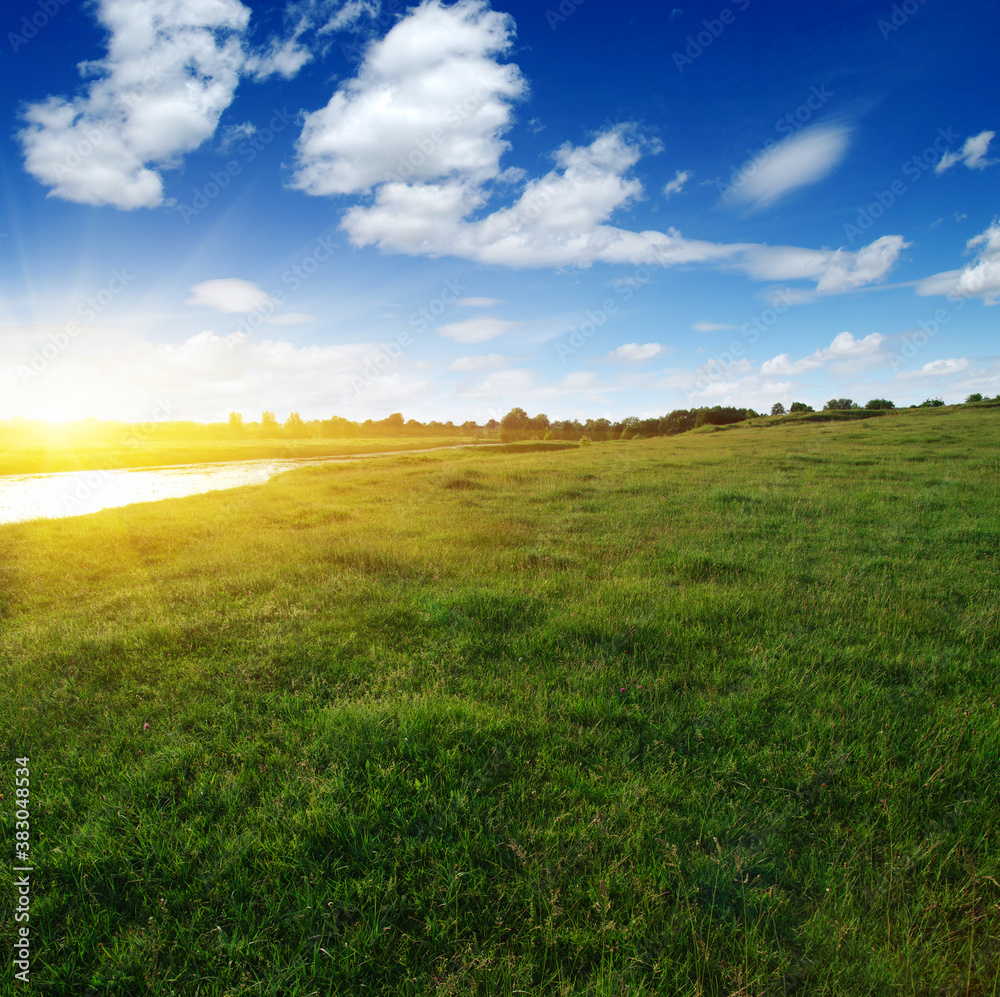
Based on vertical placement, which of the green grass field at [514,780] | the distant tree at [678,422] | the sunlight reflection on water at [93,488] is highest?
the distant tree at [678,422]

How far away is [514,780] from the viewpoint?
3.49 meters

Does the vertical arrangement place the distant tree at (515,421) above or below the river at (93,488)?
above

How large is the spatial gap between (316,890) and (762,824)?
9.29ft

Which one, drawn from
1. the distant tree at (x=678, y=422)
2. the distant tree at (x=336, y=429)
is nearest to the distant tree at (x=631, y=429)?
the distant tree at (x=678, y=422)

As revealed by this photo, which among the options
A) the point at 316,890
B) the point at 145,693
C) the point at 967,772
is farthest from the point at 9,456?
the point at 967,772

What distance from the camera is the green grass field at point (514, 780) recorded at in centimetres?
245

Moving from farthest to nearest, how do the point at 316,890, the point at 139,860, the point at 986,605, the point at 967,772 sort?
1. the point at 986,605
2. the point at 967,772
3. the point at 139,860
4. the point at 316,890

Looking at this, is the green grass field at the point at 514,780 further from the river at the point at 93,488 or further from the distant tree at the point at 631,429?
the distant tree at the point at 631,429

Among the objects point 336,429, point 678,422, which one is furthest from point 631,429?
point 336,429

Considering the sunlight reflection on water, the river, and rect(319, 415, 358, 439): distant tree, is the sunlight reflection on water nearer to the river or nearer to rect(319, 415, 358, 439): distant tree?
the river

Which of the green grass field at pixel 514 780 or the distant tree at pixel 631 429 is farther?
the distant tree at pixel 631 429

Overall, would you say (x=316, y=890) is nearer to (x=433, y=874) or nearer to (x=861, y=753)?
(x=433, y=874)

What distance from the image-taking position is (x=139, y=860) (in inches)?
118
